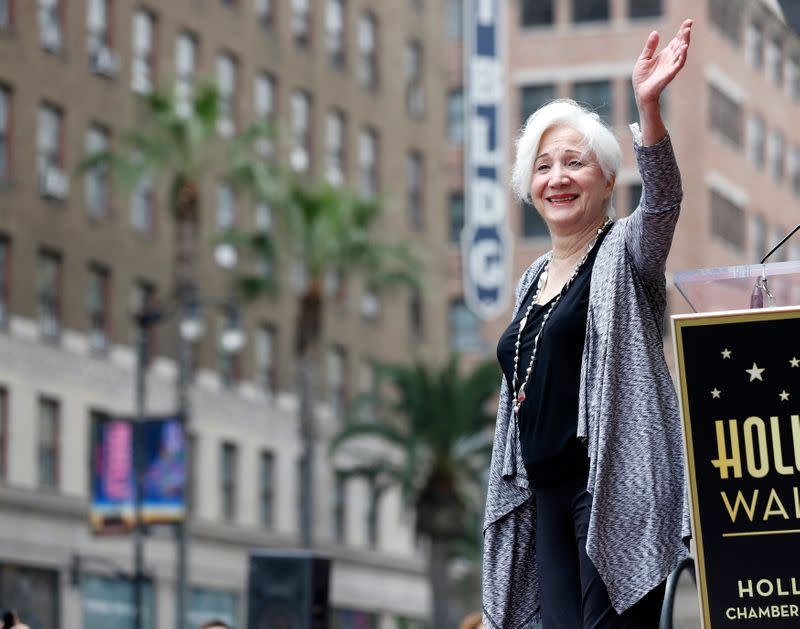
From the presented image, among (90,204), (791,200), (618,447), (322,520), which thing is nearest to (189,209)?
(90,204)

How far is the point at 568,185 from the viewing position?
16.6 feet

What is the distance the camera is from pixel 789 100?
79812mm

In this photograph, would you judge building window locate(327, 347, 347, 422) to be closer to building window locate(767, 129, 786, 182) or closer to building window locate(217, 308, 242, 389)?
building window locate(217, 308, 242, 389)

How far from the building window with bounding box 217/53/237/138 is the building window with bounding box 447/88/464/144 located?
19130 mm

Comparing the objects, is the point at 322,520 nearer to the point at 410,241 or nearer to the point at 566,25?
the point at 410,241

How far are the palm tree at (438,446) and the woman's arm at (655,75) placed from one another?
135 ft

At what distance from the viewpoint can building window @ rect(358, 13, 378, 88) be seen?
207 feet

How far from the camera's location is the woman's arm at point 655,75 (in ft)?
15.1

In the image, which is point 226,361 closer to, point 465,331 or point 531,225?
point 465,331

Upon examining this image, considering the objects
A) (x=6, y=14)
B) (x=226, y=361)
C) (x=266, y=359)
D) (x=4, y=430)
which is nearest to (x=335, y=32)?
(x=266, y=359)

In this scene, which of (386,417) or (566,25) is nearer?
(386,417)

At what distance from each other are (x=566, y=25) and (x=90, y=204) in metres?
28.7

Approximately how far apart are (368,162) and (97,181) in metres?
Result: 14.2

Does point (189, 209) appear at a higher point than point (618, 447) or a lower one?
higher
